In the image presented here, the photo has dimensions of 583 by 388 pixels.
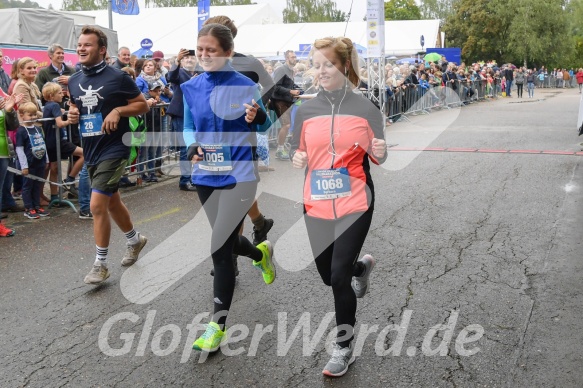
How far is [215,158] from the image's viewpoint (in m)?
4.49

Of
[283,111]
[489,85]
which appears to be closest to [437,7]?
[489,85]

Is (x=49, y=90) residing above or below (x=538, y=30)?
below

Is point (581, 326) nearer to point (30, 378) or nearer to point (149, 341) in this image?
point (149, 341)

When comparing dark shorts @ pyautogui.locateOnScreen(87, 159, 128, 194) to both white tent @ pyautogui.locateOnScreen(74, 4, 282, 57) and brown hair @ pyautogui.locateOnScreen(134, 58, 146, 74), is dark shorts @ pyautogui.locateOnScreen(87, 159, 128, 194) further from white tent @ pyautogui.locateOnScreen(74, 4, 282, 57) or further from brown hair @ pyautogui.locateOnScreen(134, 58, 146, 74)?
white tent @ pyautogui.locateOnScreen(74, 4, 282, 57)

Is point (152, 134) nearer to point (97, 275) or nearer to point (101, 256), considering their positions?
point (101, 256)

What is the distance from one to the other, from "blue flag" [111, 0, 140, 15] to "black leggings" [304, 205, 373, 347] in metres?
14.2

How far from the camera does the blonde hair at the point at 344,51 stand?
399 centimetres

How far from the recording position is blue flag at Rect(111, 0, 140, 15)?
55.4 ft

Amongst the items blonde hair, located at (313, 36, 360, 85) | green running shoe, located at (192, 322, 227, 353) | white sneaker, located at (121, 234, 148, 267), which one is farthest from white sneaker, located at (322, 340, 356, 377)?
white sneaker, located at (121, 234, 148, 267)

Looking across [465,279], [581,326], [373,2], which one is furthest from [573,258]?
[373,2]

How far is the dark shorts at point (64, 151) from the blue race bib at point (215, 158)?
17.2ft

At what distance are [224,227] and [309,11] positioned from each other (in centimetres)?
10137

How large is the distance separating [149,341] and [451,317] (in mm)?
2024

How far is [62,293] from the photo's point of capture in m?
5.47
